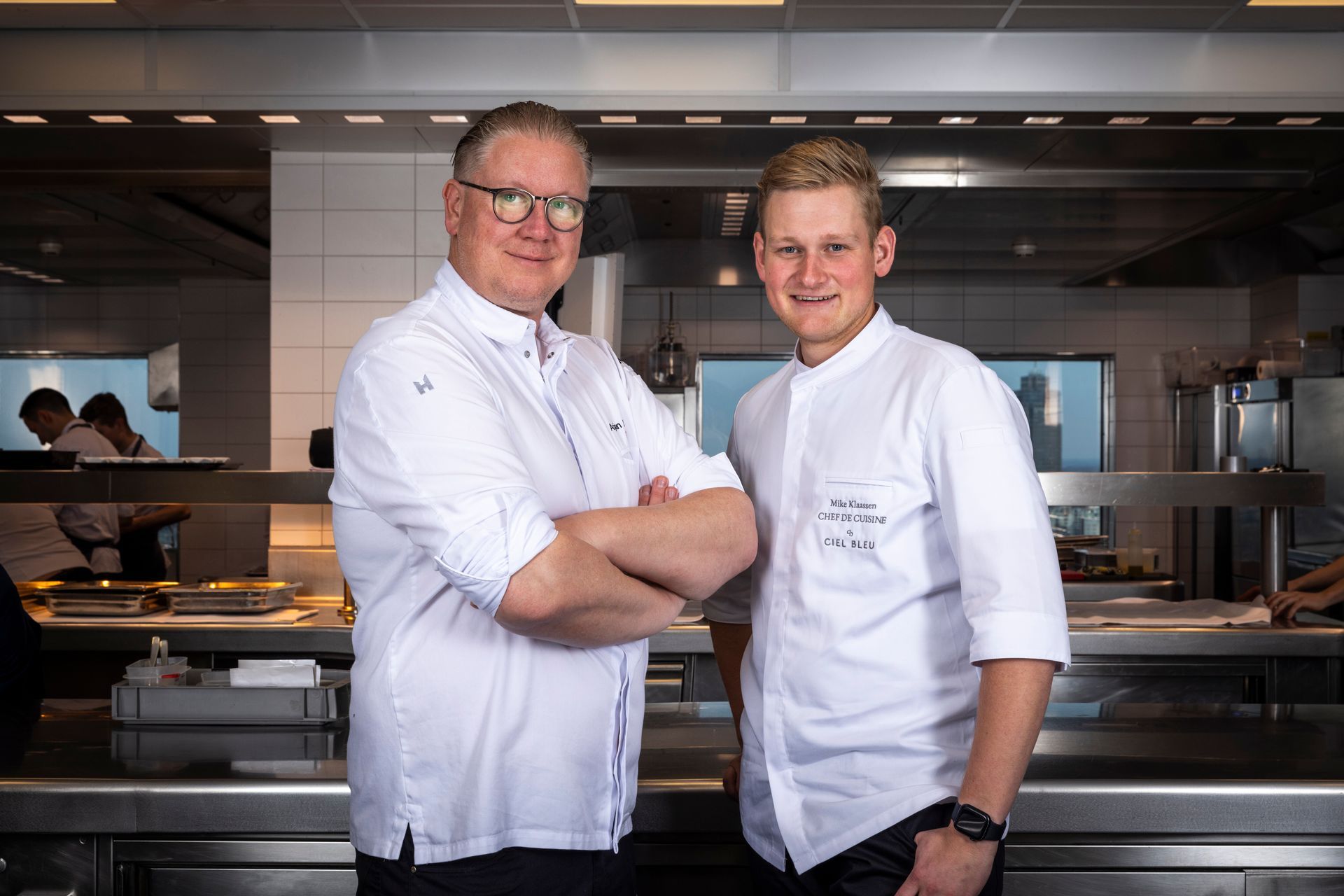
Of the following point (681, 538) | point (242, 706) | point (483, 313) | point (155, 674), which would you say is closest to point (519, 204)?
point (483, 313)

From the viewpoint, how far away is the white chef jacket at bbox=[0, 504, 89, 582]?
12.4 feet

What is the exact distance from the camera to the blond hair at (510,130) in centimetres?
127

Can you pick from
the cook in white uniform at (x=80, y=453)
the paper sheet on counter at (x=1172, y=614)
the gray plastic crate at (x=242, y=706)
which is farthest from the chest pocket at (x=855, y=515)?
the cook in white uniform at (x=80, y=453)

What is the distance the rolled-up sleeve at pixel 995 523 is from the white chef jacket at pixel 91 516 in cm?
421

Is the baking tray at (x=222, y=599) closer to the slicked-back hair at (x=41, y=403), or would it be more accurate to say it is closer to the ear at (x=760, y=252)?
the ear at (x=760, y=252)

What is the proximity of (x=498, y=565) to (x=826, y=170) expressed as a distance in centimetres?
64

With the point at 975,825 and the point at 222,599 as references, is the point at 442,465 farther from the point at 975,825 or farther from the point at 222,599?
the point at 222,599

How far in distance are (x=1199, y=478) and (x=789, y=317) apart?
1760 millimetres

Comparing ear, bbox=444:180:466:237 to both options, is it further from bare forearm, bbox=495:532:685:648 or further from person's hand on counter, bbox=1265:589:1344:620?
person's hand on counter, bbox=1265:589:1344:620

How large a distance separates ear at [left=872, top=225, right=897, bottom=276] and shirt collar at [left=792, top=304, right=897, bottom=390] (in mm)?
57

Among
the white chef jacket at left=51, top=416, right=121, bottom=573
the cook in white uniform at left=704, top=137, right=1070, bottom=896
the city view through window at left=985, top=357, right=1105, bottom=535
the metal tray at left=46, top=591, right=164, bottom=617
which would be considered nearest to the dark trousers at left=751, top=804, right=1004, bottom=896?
the cook in white uniform at left=704, top=137, right=1070, bottom=896

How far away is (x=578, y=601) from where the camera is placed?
1.09 meters

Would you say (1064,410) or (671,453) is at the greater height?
(1064,410)

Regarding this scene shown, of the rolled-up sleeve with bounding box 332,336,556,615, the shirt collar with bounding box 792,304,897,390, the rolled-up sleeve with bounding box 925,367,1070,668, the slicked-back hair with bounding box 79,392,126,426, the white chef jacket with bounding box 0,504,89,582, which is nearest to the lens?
the rolled-up sleeve with bounding box 332,336,556,615
